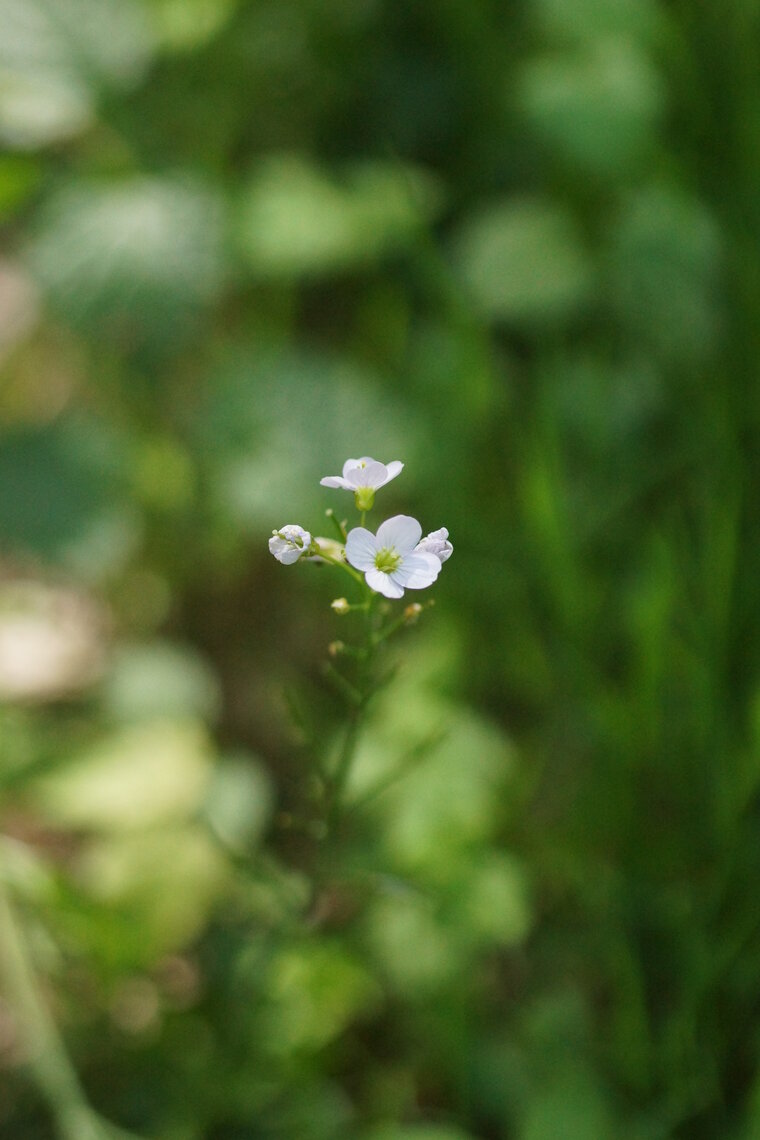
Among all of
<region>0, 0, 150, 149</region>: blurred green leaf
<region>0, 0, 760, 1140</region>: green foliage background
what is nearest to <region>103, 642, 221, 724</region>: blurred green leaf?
<region>0, 0, 760, 1140</region>: green foliage background

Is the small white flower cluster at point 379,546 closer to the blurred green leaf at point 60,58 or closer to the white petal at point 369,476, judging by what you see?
the white petal at point 369,476

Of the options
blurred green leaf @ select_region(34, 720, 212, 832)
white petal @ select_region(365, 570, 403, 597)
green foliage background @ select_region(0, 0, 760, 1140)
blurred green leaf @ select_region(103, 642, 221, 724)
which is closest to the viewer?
white petal @ select_region(365, 570, 403, 597)

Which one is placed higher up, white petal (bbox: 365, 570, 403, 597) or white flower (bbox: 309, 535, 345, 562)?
white petal (bbox: 365, 570, 403, 597)

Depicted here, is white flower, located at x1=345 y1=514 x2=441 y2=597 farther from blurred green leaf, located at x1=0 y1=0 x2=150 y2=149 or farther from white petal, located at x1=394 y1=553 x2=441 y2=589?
blurred green leaf, located at x1=0 y1=0 x2=150 y2=149

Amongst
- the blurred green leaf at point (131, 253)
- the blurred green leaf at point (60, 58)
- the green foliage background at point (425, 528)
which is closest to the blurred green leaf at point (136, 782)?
the green foliage background at point (425, 528)

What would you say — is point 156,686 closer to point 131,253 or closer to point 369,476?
point 131,253

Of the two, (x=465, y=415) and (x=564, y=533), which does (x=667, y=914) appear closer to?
(x=564, y=533)

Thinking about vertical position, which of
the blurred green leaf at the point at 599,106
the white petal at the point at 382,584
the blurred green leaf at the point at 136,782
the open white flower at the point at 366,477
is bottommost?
the blurred green leaf at the point at 136,782
